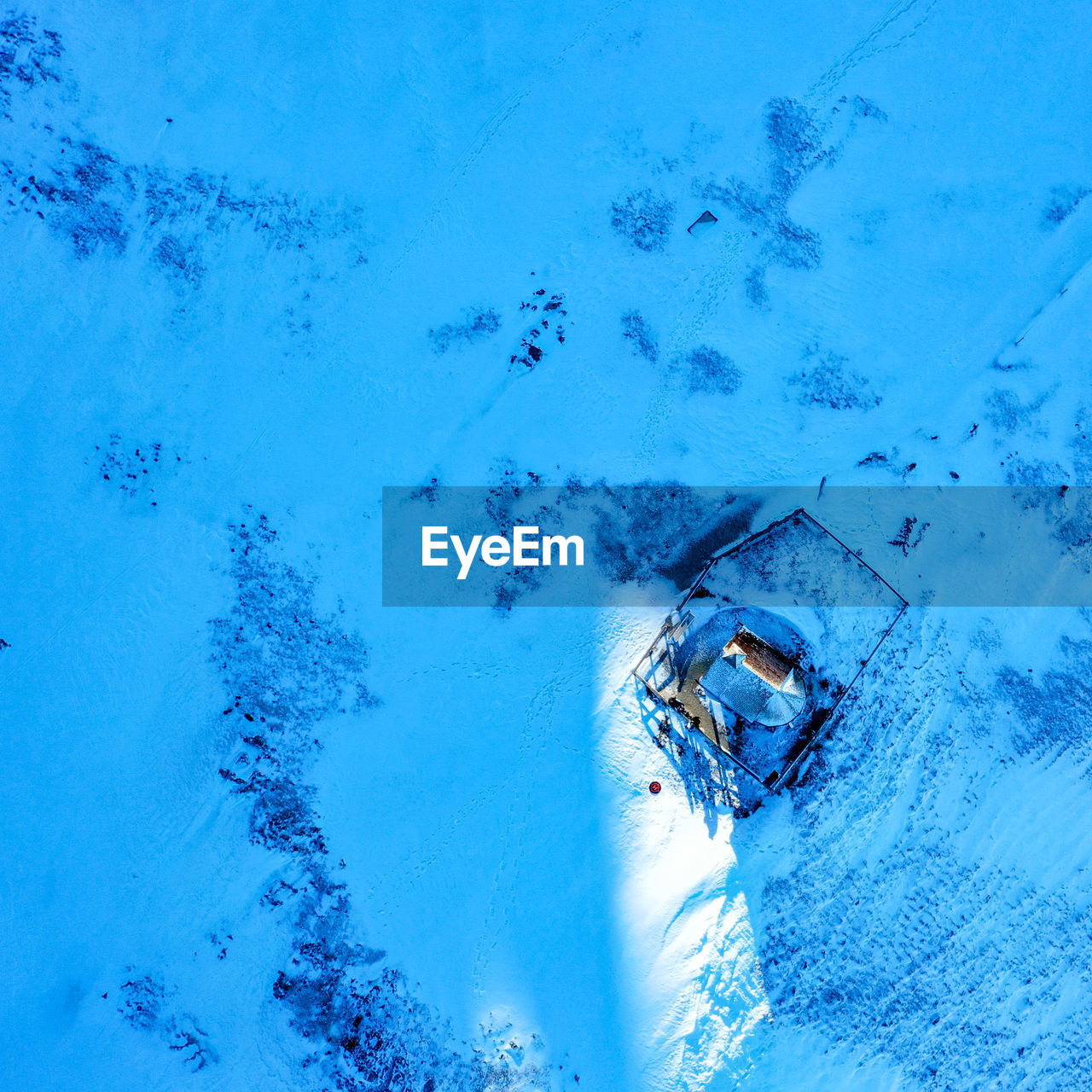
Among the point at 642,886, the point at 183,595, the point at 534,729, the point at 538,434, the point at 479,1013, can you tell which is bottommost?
the point at 479,1013

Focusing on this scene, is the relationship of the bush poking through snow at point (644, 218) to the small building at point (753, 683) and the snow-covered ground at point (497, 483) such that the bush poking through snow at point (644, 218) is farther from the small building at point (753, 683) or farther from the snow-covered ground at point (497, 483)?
the small building at point (753, 683)

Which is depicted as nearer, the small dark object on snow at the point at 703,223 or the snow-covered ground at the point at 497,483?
the snow-covered ground at the point at 497,483

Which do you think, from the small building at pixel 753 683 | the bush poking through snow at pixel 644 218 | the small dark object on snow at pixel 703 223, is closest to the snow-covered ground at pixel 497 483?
the bush poking through snow at pixel 644 218

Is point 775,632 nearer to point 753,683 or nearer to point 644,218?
point 753,683

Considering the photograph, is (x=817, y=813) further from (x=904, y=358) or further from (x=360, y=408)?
(x=360, y=408)

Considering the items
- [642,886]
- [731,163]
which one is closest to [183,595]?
[642,886]

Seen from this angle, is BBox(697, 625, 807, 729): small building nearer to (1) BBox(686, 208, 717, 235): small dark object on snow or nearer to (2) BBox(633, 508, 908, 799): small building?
(2) BBox(633, 508, 908, 799): small building

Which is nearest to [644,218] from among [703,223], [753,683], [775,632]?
[703,223]

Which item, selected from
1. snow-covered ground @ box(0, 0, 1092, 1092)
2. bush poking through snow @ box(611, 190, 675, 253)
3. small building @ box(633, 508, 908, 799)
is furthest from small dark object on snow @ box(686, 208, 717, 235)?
small building @ box(633, 508, 908, 799)
